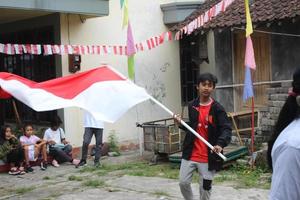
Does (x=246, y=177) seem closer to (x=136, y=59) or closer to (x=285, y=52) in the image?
(x=285, y=52)

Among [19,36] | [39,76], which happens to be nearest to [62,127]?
[39,76]

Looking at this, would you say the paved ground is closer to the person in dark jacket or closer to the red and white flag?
the person in dark jacket

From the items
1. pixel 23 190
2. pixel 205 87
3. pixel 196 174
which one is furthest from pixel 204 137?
pixel 23 190

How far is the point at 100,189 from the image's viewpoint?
7.89 m

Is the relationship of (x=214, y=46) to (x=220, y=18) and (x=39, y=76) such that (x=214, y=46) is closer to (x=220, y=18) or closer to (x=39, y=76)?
(x=220, y=18)

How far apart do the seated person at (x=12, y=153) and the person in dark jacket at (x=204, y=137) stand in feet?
15.5

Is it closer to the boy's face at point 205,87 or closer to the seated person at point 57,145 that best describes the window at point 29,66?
the seated person at point 57,145

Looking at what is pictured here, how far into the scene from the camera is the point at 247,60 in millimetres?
8375

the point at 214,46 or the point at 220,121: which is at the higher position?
the point at 214,46

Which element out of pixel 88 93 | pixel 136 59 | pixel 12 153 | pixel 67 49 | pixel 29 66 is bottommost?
pixel 12 153

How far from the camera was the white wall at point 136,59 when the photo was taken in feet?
36.1

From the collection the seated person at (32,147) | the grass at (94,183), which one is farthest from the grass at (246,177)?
the seated person at (32,147)

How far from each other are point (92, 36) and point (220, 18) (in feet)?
9.51

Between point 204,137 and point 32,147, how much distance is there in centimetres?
501
